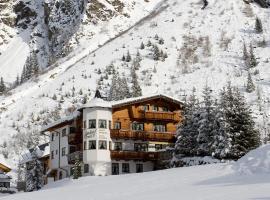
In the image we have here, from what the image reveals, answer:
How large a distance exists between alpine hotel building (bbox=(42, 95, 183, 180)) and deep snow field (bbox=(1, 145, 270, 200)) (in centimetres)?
2703

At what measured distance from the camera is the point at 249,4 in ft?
468

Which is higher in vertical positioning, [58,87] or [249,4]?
[249,4]

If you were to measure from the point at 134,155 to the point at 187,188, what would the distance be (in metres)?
35.7

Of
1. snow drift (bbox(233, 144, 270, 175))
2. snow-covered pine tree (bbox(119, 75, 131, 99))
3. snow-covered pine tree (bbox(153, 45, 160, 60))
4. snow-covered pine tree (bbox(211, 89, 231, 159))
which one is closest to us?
snow drift (bbox(233, 144, 270, 175))

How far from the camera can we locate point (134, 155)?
60719 millimetres

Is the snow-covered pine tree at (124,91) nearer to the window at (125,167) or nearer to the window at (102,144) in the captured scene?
the window at (125,167)

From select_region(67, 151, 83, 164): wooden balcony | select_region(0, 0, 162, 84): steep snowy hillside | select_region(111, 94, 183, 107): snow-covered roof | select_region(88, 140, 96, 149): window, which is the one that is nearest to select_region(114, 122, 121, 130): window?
select_region(111, 94, 183, 107): snow-covered roof

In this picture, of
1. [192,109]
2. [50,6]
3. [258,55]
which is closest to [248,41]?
[258,55]

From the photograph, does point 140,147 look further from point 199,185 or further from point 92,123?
point 199,185

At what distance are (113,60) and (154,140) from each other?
62901mm

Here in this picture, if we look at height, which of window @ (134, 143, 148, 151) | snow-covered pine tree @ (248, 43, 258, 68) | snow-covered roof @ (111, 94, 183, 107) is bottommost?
window @ (134, 143, 148, 151)

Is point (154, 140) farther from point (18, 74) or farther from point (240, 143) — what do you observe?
point (18, 74)

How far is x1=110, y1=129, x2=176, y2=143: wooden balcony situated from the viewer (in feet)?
200

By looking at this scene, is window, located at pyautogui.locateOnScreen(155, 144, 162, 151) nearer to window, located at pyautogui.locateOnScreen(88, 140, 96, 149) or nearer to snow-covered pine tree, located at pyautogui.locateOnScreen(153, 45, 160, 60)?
window, located at pyautogui.locateOnScreen(88, 140, 96, 149)
